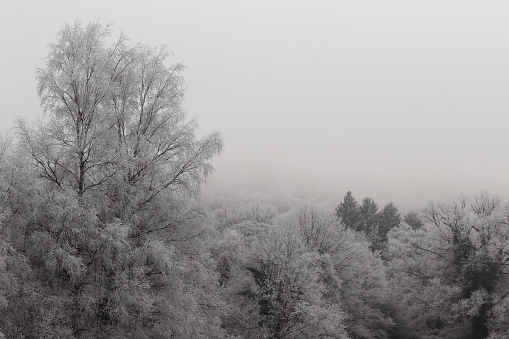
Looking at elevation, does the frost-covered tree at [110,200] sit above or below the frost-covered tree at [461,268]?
above

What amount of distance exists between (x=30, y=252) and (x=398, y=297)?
3364 centimetres

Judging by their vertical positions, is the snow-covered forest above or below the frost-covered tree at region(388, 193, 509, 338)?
above

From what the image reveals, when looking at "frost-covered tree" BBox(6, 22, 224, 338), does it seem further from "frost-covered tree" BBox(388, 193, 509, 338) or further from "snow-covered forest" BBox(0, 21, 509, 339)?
"frost-covered tree" BBox(388, 193, 509, 338)

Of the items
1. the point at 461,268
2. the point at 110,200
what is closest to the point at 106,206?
the point at 110,200

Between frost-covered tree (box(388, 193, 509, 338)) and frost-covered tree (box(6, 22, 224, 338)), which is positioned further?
frost-covered tree (box(388, 193, 509, 338))

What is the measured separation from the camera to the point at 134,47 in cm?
1563

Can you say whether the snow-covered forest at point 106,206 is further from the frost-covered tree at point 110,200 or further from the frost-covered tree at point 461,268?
the frost-covered tree at point 461,268

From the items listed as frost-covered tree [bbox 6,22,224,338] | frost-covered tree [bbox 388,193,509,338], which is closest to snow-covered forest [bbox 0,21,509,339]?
frost-covered tree [bbox 6,22,224,338]

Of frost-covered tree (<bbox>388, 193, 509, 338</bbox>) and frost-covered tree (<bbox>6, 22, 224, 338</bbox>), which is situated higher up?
frost-covered tree (<bbox>6, 22, 224, 338</bbox>)

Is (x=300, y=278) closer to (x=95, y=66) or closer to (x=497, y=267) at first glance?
(x=497, y=267)

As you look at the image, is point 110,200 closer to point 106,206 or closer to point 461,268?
point 106,206

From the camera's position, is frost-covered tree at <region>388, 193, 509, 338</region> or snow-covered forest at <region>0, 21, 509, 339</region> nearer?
snow-covered forest at <region>0, 21, 509, 339</region>

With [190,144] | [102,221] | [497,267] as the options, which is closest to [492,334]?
[497,267]

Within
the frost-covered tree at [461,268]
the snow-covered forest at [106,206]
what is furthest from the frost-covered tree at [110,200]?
the frost-covered tree at [461,268]
